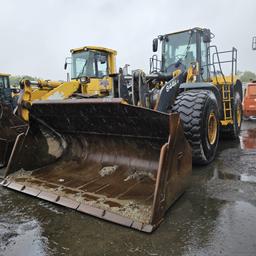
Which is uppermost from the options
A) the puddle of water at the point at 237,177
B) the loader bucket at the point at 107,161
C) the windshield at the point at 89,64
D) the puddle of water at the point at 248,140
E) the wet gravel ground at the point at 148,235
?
the windshield at the point at 89,64

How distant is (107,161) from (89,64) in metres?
5.22

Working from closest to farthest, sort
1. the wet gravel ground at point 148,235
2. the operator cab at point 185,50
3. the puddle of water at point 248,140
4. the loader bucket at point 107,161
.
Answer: the wet gravel ground at point 148,235
the loader bucket at point 107,161
the operator cab at point 185,50
the puddle of water at point 248,140

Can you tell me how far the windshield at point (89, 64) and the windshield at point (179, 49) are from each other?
256cm

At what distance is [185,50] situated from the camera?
6910 mm

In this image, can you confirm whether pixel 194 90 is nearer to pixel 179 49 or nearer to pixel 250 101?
pixel 179 49

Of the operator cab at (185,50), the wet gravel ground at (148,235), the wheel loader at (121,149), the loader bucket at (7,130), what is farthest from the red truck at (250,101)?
the loader bucket at (7,130)

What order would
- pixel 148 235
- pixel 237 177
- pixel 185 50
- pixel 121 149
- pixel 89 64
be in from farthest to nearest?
pixel 89 64 < pixel 185 50 < pixel 237 177 < pixel 121 149 < pixel 148 235

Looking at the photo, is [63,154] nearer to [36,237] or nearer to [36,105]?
[36,105]

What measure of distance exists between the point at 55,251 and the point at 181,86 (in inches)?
149

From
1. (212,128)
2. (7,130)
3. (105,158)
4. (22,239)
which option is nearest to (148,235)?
(22,239)

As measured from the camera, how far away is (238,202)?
12.1 feet

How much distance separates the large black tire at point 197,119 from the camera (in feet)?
15.5

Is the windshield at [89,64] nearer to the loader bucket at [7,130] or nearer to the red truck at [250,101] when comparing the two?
the loader bucket at [7,130]

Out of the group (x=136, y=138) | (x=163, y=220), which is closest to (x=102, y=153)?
(x=136, y=138)
